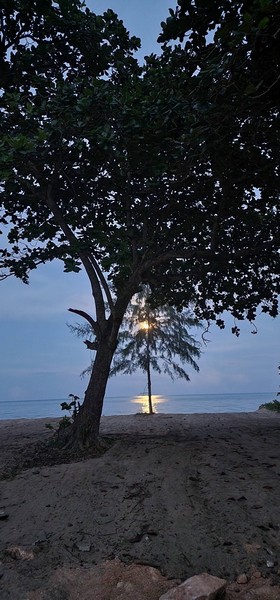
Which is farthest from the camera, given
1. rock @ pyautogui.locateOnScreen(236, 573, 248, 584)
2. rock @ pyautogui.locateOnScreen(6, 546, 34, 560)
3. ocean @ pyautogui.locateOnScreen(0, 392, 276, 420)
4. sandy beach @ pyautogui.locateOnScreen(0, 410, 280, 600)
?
ocean @ pyautogui.locateOnScreen(0, 392, 276, 420)

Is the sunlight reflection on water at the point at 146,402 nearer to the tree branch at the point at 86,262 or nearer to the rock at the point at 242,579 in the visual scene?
the tree branch at the point at 86,262

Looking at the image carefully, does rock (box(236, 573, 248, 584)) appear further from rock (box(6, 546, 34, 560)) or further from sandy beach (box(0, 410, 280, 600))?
rock (box(6, 546, 34, 560))

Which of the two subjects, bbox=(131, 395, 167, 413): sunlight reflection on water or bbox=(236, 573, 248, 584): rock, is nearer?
bbox=(236, 573, 248, 584): rock

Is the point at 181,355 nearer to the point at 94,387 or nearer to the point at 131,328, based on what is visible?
the point at 131,328

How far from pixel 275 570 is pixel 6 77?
1152cm

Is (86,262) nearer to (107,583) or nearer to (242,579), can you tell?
(107,583)

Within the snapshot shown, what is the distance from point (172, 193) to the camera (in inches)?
400

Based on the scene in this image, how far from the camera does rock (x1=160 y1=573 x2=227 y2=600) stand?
3.37m

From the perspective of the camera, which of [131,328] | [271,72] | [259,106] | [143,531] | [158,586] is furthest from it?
[131,328]

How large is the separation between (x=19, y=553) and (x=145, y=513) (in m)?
1.89

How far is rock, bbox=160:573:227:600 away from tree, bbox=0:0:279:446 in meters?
5.98

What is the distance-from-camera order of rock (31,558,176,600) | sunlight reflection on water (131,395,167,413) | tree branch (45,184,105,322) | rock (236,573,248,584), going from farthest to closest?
sunlight reflection on water (131,395,167,413) < tree branch (45,184,105,322) < rock (236,573,248,584) < rock (31,558,176,600)

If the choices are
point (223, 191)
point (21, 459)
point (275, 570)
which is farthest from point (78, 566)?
point (223, 191)

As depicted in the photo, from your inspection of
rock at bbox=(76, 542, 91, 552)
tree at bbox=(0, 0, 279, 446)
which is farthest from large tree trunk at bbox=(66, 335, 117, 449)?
rock at bbox=(76, 542, 91, 552)
